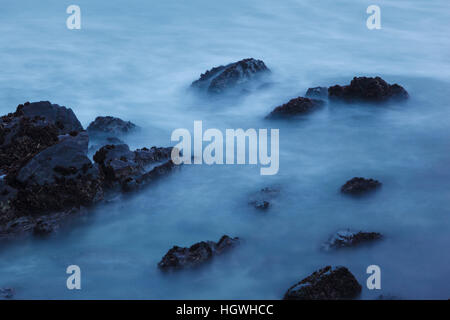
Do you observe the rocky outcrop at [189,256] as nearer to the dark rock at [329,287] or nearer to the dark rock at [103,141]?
the dark rock at [329,287]

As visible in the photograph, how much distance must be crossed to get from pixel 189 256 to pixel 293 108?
6433mm

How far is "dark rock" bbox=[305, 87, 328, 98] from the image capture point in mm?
14945

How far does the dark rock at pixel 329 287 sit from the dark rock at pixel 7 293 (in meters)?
3.92

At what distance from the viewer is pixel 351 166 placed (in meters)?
11.7

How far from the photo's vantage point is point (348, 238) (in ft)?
29.6

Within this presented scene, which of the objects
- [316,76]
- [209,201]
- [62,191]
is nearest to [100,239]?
[62,191]

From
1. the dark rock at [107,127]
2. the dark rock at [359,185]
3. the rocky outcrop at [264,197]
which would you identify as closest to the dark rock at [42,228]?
the rocky outcrop at [264,197]

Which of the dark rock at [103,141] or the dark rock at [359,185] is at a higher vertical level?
the dark rock at [103,141]

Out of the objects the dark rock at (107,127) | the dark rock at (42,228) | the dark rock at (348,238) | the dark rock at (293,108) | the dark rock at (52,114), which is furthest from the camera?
the dark rock at (293,108)

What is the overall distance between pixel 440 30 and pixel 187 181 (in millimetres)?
13984

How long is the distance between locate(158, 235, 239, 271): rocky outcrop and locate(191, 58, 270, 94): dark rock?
7.43 m

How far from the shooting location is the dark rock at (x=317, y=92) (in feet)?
49.0

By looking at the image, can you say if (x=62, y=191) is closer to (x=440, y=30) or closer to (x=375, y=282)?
(x=375, y=282)
